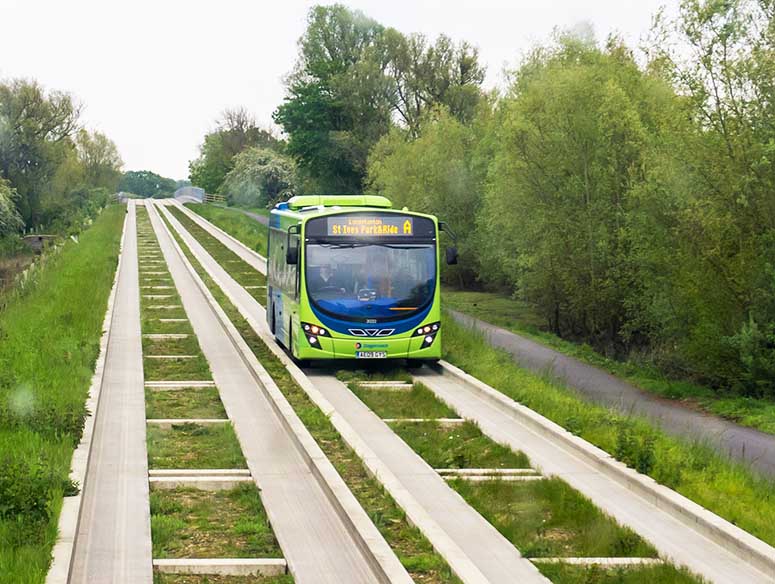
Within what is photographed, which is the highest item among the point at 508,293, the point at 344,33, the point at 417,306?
the point at 344,33

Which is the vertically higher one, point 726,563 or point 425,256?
point 425,256

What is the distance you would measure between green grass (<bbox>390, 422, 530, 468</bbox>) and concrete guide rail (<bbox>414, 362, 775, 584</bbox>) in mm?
217

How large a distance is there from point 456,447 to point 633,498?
3.23 metres

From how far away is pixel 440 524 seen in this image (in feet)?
37.1

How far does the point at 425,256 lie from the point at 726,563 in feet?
39.8

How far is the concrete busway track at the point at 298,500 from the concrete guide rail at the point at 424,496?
57 centimetres

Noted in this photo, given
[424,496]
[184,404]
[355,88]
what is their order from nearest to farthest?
[424,496], [184,404], [355,88]

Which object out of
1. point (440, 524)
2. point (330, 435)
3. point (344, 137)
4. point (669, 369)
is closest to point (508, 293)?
point (669, 369)

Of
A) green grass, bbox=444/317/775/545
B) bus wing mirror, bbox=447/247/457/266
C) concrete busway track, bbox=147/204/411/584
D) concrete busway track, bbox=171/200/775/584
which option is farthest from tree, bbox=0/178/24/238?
concrete busway track, bbox=171/200/775/584

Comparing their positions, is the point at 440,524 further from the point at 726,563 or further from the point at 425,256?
the point at 425,256

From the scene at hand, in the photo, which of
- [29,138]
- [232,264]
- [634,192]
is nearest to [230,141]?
[29,138]

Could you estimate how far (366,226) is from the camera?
21422 millimetres

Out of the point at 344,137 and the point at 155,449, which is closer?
the point at 155,449

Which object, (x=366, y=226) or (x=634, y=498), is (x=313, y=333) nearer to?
(x=366, y=226)
